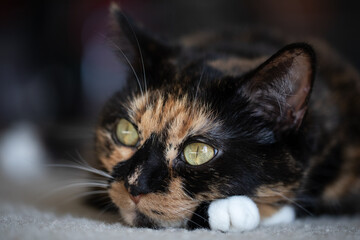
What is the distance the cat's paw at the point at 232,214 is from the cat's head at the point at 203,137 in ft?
0.09

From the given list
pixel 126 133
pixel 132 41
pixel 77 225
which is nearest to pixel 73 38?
pixel 132 41

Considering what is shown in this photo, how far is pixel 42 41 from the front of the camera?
2.62 m

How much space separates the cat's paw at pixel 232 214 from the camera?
0.85 meters

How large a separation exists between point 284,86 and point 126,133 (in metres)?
0.43

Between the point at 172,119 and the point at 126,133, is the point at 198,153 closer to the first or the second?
the point at 172,119

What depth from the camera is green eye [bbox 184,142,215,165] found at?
2.93 ft

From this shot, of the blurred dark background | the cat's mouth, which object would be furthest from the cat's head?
the blurred dark background

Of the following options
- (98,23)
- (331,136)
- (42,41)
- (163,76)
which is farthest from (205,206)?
(42,41)

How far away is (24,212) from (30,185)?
0.50 metres

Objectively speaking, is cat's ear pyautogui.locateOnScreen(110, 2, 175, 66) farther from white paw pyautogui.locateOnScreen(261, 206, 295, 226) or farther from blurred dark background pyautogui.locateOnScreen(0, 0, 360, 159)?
blurred dark background pyautogui.locateOnScreen(0, 0, 360, 159)

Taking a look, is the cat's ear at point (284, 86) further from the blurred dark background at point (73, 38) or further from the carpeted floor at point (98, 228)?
the blurred dark background at point (73, 38)

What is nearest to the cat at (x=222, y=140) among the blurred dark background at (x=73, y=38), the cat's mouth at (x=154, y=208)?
the cat's mouth at (x=154, y=208)

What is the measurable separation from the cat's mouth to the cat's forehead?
102mm

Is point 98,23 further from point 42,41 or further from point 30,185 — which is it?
point 30,185
